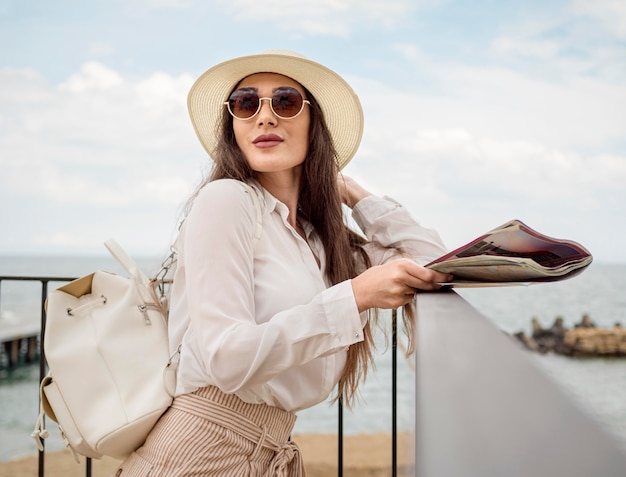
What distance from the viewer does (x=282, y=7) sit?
61.0 m

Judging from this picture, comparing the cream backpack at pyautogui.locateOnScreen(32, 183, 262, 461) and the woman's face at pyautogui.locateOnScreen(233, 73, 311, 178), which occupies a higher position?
the woman's face at pyautogui.locateOnScreen(233, 73, 311, 178)

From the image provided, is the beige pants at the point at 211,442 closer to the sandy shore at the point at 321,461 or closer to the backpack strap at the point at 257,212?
the backpack strap at the point at 257,212

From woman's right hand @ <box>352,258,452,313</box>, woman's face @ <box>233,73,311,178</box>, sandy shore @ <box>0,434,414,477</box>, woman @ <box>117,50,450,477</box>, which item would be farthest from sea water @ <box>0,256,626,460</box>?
sandy shore @ <box>0,434,414,477</box>

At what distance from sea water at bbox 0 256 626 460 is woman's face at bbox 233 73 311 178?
44 centimetres

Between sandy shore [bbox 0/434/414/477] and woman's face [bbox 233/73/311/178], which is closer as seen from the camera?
woman's face [bbox 233/73/311/178]

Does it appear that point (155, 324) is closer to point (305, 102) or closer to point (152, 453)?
point (152, 453)

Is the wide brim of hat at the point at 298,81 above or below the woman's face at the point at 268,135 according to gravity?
above

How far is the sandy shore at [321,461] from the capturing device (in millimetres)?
12805

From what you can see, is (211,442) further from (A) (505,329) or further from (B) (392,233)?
(A) (505,329)

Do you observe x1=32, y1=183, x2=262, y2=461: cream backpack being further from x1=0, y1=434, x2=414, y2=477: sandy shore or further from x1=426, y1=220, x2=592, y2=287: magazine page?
x1=0, y1=434, x2=414, y2=477: sandy shore

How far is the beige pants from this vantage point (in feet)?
4.72

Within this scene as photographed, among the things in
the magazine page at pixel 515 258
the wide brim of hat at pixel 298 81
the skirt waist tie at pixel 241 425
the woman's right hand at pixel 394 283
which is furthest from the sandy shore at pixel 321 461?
the magazine page at pixel 515 258

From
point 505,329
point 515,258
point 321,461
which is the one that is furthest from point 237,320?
point 321,461

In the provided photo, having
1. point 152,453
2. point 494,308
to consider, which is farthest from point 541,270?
point 494,308
